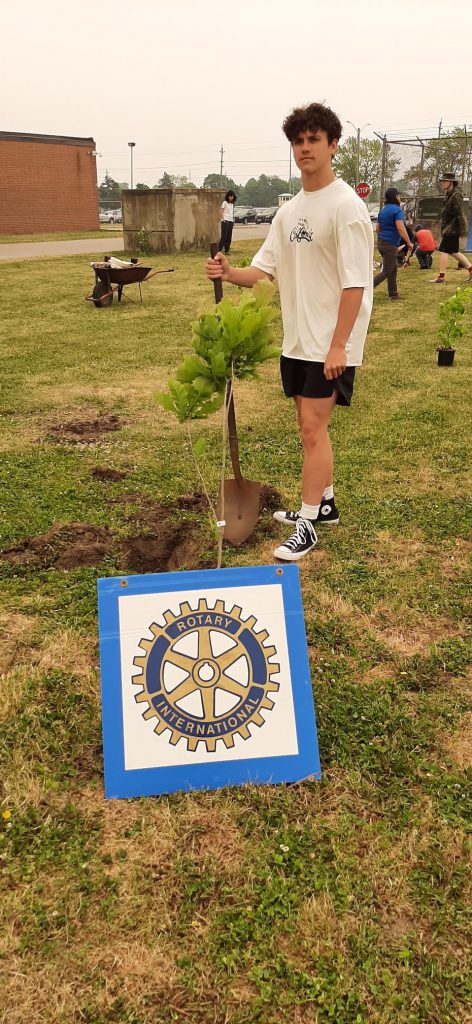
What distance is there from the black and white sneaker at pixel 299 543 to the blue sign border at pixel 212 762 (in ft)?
4.08

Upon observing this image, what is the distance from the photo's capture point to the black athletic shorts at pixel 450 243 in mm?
11609

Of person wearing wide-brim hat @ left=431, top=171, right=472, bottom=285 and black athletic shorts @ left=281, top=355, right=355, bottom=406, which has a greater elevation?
person wearing wide-brim hat @ left=431, top=171, right=472, bottom=285

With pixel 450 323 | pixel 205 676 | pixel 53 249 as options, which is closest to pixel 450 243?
pixel 450 323

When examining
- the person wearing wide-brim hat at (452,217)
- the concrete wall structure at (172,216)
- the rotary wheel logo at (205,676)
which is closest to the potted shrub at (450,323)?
the person wearing wide-brim hat at (452,217)

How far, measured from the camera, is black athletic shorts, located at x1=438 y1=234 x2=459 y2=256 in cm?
1161

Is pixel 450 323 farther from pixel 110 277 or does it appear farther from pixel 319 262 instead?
pixel 110 277

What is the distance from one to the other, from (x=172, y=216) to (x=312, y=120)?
1585cm

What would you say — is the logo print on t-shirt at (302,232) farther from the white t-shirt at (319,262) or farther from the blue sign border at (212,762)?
the blue sign border at (212,762)

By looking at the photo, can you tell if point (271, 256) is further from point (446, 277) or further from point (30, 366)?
point (446, 277)

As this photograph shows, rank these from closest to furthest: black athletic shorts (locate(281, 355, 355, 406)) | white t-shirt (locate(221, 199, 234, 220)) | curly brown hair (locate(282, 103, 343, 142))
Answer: curly brown hair (locate(282, 103, 343, 142)) → black athletic shorts (locate(281, 355, 355, 406)) → white t-shirt (locate(221, 199, 234, 220))

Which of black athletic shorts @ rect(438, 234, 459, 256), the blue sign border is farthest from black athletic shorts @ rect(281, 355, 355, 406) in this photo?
black athletic shorts @ rect(438, 234, 459, 256)

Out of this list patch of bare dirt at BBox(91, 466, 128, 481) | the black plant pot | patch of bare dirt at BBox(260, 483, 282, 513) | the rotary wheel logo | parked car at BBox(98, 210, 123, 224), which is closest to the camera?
the rotary wheel logo

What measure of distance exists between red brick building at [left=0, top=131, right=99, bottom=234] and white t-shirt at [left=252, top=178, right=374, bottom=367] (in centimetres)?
3420

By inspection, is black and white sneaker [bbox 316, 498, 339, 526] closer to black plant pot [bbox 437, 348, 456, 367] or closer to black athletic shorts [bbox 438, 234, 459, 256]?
black plant pot [bbox 437, 348, 456, 367]
